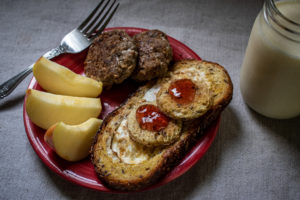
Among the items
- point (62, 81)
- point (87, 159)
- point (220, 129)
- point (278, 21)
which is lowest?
point (220, 129)

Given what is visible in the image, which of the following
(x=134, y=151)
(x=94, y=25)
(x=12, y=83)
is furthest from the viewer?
(x=94, y=25)

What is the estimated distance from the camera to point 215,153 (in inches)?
90.4

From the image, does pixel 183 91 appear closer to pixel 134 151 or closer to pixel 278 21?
pixel 134 151

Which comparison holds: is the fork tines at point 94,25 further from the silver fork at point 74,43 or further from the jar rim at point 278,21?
the jar rim at point 278,21

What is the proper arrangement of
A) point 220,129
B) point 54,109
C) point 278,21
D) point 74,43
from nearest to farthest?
point 278,21, point 54,109, point 220,129, point 74,43

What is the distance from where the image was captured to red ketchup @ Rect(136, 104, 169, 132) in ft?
6.52

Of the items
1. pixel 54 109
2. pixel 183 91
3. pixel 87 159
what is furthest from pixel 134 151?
pixel 54 109

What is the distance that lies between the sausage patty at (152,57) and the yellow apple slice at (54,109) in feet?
1.55

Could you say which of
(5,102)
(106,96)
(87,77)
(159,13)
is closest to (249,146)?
(106,96)

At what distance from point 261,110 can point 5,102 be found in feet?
6.96

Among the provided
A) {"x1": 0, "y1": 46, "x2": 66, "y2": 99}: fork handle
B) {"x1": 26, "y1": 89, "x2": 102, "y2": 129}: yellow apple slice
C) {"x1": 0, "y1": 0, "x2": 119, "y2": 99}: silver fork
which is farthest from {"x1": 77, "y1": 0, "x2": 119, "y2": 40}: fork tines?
{"x1": 26, "y1": 89, "x2": 102, "y2": 129}: yellow apple slice

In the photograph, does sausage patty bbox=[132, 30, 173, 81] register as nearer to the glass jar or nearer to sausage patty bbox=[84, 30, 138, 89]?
sausage patty bbox=[84, 30, 138, 89]

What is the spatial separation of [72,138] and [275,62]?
1428 mm

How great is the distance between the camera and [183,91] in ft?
6.89
